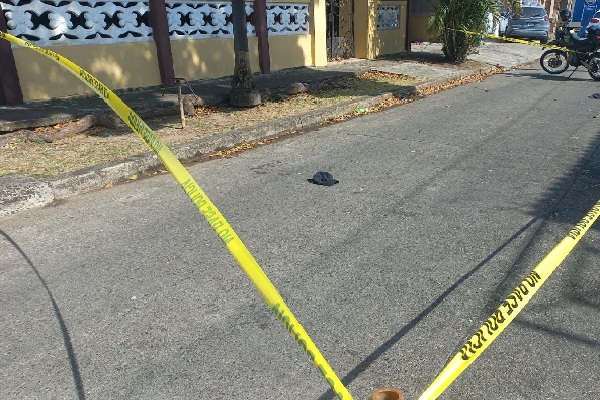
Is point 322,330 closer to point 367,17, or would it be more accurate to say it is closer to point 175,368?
point 175,368

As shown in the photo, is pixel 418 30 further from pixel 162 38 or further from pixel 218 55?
pixel 162 38

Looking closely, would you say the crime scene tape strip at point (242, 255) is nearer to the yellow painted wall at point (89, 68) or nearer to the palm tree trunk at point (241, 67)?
the palm tree trunk at point (241, 67)

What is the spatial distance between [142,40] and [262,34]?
3.45m

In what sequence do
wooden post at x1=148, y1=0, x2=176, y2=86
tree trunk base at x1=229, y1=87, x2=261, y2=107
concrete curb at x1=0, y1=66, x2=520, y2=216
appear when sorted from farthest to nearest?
1. wooden post at x1=148, y1=0, x2=176, y2=86
2. tree trunk base at x1=229, y1=87, x2=261, y2=107
3. concrete curb at x1=0, y1=66, x2=520, y2=216

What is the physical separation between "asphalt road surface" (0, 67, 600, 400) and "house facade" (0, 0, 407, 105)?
4.60m

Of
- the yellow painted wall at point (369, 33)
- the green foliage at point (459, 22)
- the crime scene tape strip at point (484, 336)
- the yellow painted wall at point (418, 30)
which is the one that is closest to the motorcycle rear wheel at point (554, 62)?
the green foliage at point (459, 22)

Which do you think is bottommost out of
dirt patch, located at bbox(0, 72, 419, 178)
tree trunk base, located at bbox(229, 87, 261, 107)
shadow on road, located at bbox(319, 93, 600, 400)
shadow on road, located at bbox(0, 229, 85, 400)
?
shadow on road, located at bbox(319, 93, 600, 400)

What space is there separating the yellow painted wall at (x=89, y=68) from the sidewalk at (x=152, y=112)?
301mm

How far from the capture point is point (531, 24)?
888 inches

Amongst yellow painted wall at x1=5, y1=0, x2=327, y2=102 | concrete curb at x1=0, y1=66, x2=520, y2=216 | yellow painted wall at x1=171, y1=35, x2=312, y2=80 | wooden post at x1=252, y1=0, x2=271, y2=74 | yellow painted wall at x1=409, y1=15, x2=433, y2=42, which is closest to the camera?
concrete curb at x1=0, y1=66, x2=520, y2=216

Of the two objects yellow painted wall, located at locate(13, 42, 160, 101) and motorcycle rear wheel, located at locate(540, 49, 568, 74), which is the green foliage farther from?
yellow painted wall, located at locate(13, 42, 160, 101)

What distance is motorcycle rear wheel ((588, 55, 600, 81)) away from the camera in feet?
40.4

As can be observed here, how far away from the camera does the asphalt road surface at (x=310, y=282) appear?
2395 millimetres

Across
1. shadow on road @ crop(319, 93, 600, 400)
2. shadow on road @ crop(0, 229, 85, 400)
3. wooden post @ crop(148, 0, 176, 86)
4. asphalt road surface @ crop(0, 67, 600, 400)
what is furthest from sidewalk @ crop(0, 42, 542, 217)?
shadow on road @ crop(319, 93, 600, 400)
